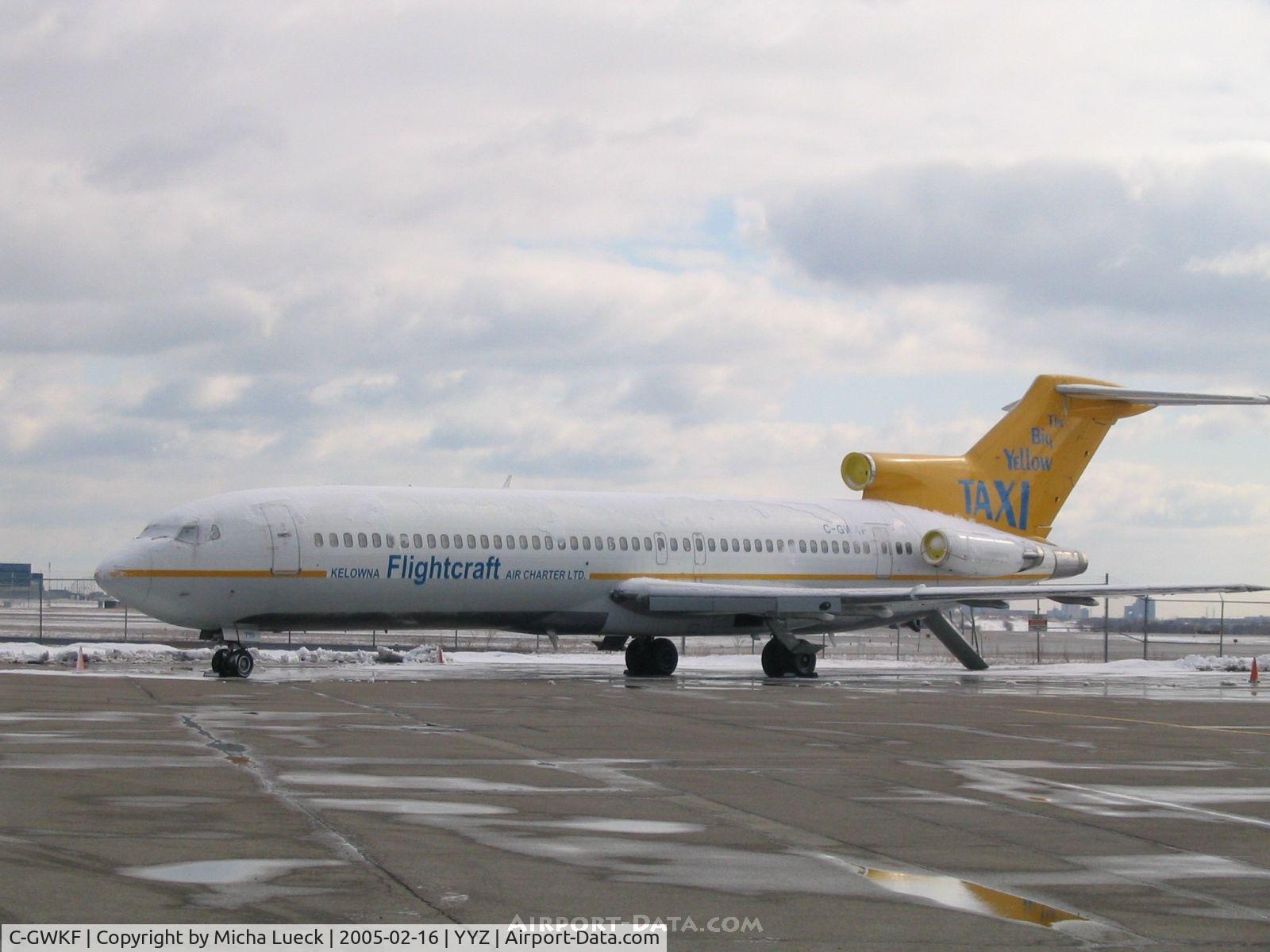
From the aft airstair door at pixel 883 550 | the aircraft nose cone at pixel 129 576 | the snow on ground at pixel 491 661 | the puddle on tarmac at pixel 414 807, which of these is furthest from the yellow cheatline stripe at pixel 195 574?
the puddle on tarmac at pixel 414 807

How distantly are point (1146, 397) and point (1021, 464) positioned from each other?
358 centimetres

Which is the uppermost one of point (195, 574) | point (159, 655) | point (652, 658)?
point (195, 574)

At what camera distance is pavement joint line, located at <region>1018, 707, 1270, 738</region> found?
20.7m

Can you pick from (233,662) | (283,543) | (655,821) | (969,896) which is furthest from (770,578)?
(969,896)

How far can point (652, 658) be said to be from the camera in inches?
1465

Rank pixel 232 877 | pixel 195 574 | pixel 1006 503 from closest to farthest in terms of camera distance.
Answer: pixel 232 877 < pixel 195 574 < pixel 1006 503

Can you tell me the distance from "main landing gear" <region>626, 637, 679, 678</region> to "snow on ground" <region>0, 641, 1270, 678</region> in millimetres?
2770

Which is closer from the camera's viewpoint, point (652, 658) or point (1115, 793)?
point (1115, 793)

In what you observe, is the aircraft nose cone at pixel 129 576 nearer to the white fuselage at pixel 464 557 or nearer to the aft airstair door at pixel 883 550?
the white fuselage at pixel 464 557

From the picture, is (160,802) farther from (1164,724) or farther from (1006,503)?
(1006,503)

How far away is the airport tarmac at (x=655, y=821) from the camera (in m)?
8.11

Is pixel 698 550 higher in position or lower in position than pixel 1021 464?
lower

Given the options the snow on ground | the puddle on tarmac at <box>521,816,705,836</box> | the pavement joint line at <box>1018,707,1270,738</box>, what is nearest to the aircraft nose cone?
the snow on ground

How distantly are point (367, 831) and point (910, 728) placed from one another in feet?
36.3
